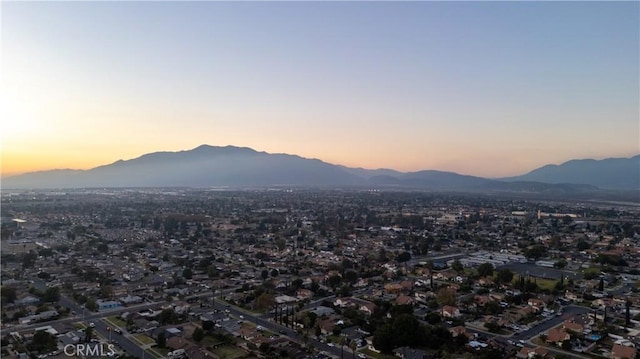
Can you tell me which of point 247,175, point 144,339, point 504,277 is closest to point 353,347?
point 144,339

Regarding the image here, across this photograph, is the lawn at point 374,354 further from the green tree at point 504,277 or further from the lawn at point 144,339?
the green tree at point 504,277

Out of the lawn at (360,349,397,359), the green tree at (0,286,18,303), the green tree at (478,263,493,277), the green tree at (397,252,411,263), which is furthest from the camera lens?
the green tree at (397,252,411,263)

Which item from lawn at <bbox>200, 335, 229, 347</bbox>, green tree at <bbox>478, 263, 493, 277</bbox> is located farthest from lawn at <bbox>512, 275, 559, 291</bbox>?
lawn at <bbox>200, 335, 229, 347</bbox>

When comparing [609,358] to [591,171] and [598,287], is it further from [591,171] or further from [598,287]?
[591,171]

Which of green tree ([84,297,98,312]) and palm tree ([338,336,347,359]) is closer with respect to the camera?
palm tree ([338,336,347,359])

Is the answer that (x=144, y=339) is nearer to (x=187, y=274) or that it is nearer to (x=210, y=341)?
Result: (x=210, y=341)

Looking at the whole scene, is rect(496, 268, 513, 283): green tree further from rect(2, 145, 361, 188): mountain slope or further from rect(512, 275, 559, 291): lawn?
rect(2, 145, 361, 188): mountain slope

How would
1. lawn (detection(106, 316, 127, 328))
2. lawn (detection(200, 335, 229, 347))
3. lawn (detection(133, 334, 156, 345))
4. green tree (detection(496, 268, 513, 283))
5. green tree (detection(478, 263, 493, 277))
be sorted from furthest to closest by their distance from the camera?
1. green tree (detection(478, 263, 493, 277))
2. green tree (detection(496, 268, 513, 283))
3. lawn (detection(106, 316, 127, 328))
4. lawn (detection(133, 334, 156, 345))
5. lawn (detection(200, 335, 229, 347))

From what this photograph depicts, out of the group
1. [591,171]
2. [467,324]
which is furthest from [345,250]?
[591,171]
